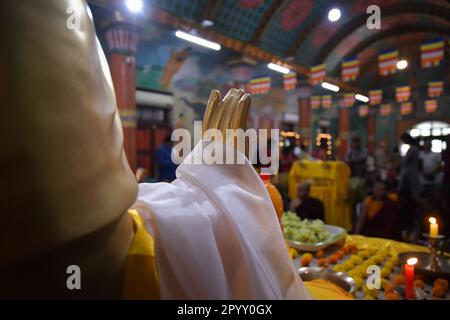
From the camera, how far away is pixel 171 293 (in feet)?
2.15

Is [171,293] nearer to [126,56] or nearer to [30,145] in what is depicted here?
[30,145]

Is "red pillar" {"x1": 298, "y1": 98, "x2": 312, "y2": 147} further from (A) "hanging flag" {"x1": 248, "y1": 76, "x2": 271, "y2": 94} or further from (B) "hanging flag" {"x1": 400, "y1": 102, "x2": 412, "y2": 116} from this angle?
(B) "hanging flag" {"x1": 400, "y1": 102, "x2": 412, "y2": 116}

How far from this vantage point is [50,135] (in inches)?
19.2

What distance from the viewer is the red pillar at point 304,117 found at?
1023 cm

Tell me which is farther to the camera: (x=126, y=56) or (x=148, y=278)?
(x=126, y=56)

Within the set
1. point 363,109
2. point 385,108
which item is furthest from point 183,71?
point 385,108

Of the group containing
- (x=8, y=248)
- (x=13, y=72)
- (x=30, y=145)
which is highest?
(x=13, y=72)

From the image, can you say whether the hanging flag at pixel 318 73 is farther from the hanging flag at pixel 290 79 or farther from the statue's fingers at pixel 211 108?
the statue's fingers at pixel 211 108

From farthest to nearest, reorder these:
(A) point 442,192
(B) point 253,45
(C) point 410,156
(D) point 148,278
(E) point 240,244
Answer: (B) point 253,45 → (C) point 410,156 → (A) point 442,192 → (E) point 240,244 → (D) point 148,278

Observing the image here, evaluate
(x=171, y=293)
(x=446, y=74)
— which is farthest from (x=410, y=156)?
(x=446, y=74)

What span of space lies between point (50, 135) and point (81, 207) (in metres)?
0.12

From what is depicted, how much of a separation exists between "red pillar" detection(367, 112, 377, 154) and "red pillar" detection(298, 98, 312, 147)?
6.72m

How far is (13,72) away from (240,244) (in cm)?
55

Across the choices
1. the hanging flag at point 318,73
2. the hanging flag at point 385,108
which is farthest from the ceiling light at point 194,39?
the hanging flag at point 385,108
